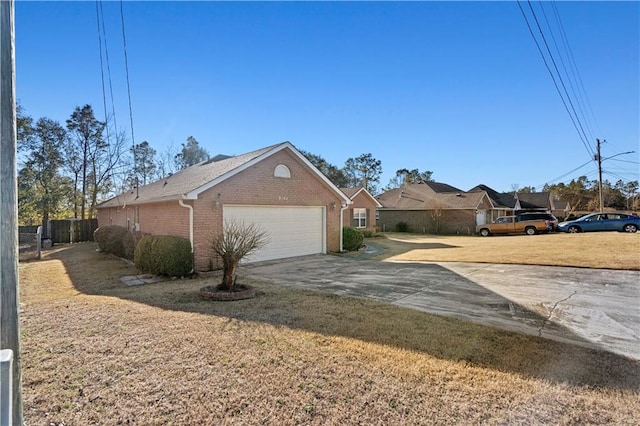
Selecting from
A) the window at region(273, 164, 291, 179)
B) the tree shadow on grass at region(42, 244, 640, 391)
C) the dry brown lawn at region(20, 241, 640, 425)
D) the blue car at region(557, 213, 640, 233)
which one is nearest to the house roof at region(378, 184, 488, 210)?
the blue car at region(557, 213, 640, 233)

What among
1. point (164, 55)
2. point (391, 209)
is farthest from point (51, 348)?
point (391, 209)

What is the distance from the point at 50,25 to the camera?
9.28 m

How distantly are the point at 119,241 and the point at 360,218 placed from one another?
18150mm

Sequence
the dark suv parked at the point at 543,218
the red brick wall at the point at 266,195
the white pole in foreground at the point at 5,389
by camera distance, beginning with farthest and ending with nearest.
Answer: the dark suv parked at the point at 543,218
the red brick wall at the point at 266,195
the white pole in foreground at the point at 5,389

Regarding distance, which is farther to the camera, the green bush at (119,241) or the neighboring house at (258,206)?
the green bush at (119,241)

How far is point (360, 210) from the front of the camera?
28.1 metres

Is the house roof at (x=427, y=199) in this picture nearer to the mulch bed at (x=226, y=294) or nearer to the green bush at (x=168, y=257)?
the green bush at (x=168, y=257)

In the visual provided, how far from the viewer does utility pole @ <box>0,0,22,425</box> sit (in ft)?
6.04

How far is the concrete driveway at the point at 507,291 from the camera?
5.25 metres

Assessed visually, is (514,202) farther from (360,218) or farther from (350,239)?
A: (350,239)

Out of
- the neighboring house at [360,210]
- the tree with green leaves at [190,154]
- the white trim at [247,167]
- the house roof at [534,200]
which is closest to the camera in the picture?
the white trim at [247,167]

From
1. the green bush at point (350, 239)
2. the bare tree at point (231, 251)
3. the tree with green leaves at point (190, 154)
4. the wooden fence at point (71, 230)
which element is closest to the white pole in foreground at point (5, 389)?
the bare tree at point (231, 251)

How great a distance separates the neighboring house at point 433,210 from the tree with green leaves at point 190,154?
21508 millimetres

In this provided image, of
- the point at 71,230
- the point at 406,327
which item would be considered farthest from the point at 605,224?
the point at 71,230
